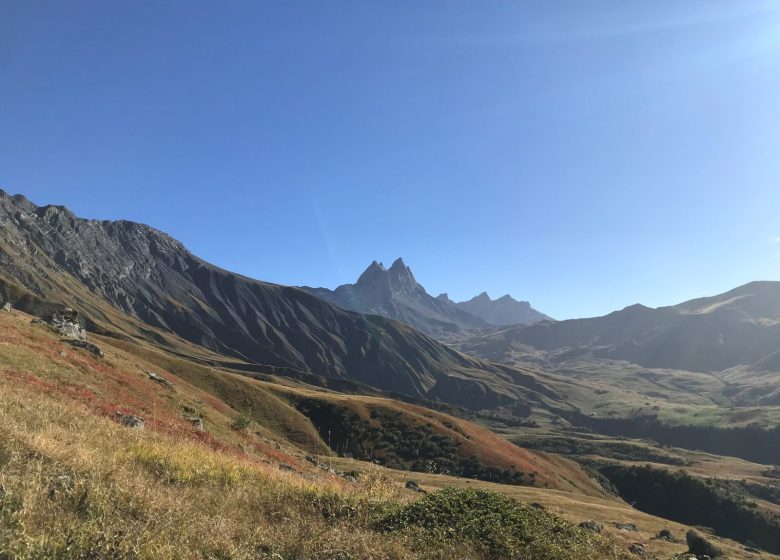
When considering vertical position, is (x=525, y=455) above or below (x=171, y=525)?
below

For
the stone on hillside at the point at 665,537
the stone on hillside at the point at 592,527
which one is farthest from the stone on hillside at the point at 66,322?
the stone on hillside at the point at 665,537

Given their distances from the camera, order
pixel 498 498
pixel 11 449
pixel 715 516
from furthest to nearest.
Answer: pixel 715 516 < pixel 498 498 < pixel 11 449

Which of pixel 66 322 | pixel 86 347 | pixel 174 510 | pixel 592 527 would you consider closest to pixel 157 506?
pixel 174 510

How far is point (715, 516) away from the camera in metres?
110

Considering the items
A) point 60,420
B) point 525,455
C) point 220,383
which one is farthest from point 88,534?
point 525,455

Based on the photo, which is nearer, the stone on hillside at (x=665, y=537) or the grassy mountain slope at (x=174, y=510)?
the grassy mountain slope at (x=174, y=510)

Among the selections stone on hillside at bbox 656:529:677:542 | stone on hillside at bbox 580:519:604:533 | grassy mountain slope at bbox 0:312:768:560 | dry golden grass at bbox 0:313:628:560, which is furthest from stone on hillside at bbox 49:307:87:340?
stone on hillside at bbox 656:529:677:542

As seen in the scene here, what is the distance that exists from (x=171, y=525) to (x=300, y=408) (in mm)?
84565

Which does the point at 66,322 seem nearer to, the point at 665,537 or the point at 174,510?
the point at 174,510

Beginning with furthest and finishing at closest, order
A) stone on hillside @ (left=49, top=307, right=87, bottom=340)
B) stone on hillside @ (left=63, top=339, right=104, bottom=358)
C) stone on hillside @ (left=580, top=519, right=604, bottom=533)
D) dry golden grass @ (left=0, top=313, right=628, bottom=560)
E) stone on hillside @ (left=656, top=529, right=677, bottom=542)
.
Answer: stone on hillside @ (left=656, top=529, right=677, bottom=542)
stone on hillside @ (left=49, top=307, right=87, bottom=340)
stone on hillside @ (left=63, top=339, right=104, bottom=358)
stone on hillside @ (left=580, top=519, right=604, bottom=533)
dry golden grass @ (left=0, top=313, right=628, bottom=560)

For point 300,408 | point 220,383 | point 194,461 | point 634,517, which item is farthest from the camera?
point 300,408

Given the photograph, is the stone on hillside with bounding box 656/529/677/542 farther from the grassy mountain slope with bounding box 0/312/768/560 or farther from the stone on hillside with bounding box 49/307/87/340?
the stone on hillside with bounding box 49/307/87/340

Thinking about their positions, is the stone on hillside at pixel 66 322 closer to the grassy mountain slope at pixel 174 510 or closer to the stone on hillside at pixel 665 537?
the grassy mountain slope at pixel 174 510

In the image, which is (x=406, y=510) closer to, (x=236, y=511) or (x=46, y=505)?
(x=236, y=511)
